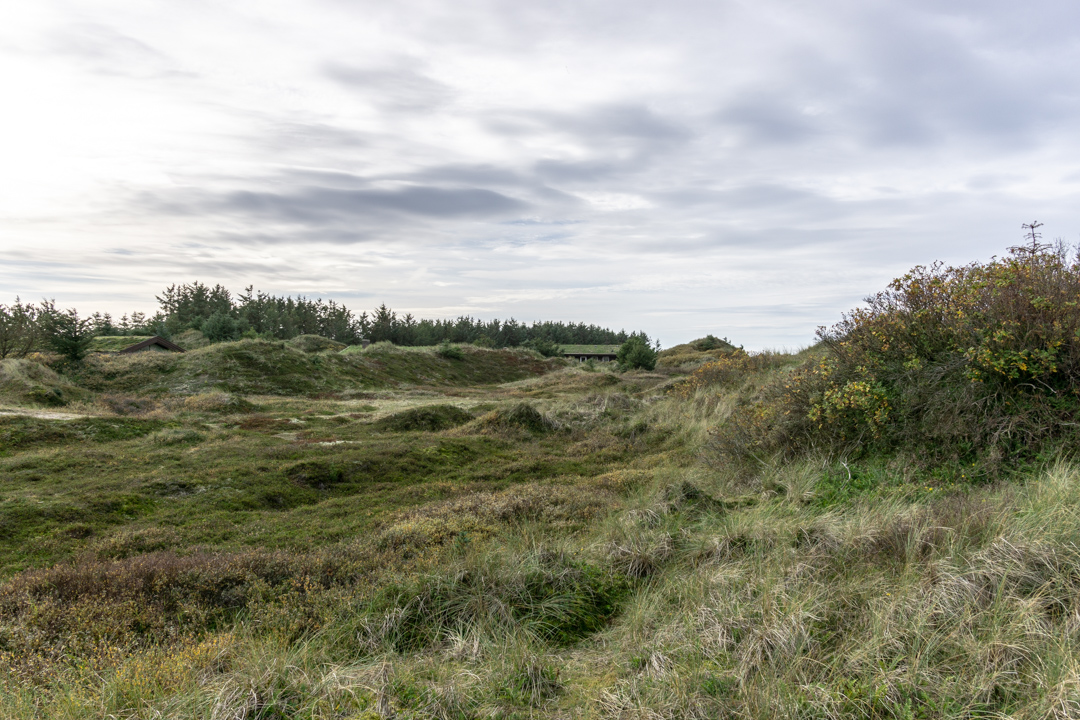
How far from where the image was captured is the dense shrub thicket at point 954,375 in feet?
21.3

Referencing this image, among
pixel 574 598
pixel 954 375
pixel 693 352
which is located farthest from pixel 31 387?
pixel 693 352

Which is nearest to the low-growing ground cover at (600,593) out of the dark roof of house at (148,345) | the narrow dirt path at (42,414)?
the narrow dirt path at (42,414)

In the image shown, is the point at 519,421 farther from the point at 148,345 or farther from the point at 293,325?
the point at 293,325

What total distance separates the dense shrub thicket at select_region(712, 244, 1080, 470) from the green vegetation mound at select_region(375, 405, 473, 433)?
1417 centimetres

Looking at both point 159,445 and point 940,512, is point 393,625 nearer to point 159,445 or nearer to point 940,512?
point 940,512

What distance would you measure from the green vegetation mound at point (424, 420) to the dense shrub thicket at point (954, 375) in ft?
46.5

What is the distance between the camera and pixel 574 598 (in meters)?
4.96

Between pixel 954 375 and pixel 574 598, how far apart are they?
6.17 meters

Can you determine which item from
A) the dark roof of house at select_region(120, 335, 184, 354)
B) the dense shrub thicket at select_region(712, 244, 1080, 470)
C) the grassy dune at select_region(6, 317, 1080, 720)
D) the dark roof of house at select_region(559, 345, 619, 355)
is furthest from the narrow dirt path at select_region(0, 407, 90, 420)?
the dark roof of house at select_region(559, 345, 619, 355)

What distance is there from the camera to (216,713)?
3178 mm

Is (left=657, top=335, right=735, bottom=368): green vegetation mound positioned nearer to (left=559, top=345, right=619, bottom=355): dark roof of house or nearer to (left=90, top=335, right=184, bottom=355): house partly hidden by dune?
(left=559, top=345, right=619, bottom=355): dark roof of house

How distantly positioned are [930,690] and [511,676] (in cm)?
242

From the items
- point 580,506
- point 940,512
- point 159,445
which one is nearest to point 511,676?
point 940,512

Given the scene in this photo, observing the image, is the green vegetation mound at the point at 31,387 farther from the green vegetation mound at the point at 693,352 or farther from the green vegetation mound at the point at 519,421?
the green vegetation mound at the point at 693,352
